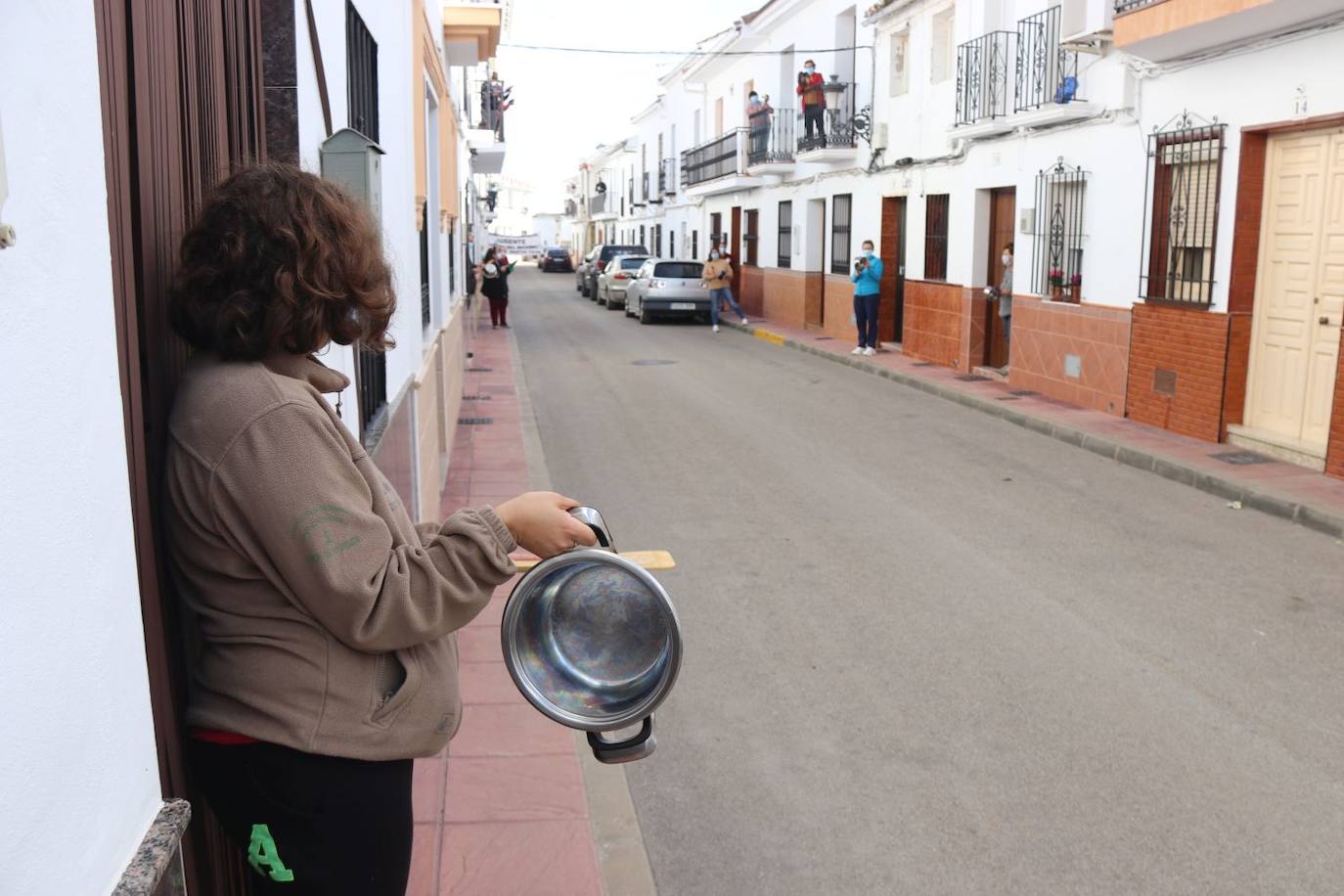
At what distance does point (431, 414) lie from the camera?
7.77 metres

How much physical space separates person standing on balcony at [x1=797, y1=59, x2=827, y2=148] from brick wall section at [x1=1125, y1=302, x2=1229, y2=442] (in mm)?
9933

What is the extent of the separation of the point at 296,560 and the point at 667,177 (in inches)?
1497

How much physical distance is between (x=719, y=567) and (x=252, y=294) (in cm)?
521

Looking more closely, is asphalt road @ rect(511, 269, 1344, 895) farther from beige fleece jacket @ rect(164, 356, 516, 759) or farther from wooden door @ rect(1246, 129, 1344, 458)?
beige fleece jacket @ rect(164, 356, 516, 759)

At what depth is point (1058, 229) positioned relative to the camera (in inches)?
520

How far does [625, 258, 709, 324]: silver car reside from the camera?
83.0ft

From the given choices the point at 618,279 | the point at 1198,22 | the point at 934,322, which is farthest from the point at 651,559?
the point at 618,279

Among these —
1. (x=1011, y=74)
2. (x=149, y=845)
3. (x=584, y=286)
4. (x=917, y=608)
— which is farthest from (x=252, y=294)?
(x=584, y=286)

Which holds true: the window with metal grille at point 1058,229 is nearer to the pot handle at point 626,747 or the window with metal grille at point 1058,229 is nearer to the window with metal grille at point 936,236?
the window with metal grille at point 936,236

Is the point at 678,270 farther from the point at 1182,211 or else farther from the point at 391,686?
the point at 391,686

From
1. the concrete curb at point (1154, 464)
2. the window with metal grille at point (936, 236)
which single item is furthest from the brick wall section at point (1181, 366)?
the window with metal grille at point (936, 236)

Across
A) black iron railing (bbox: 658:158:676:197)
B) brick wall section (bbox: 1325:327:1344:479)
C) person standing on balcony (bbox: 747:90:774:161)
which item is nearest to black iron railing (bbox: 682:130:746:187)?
person standing on balcony (bbox: 747:90:774:161)

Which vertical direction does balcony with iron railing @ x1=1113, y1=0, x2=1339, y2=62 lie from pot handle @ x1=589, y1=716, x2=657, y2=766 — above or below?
above

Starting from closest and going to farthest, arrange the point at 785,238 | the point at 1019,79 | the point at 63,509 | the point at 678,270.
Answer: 1. the point at 63,509
2. the point at 1019,79
3. the point at 785,238
4. the point at 678,270
